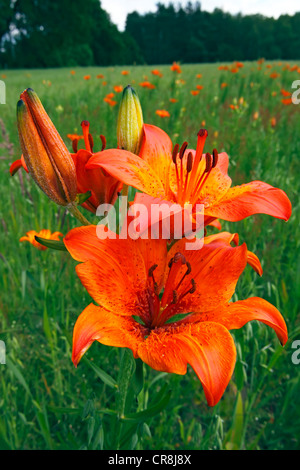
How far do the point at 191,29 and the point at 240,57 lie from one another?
19.9ft

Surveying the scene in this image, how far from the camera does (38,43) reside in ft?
80.7

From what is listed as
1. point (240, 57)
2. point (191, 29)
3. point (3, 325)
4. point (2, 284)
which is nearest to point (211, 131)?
point (2, 284)

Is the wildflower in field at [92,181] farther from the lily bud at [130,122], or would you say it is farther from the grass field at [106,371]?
the grass field at [106,371]

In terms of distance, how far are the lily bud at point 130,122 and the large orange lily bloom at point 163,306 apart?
7.1 inches

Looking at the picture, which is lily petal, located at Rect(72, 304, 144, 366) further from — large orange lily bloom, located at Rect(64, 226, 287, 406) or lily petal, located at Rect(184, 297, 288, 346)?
lily petal, located at Rect(184, 297, 288, 346)

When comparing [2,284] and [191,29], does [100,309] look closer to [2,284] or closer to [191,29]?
[2,284]

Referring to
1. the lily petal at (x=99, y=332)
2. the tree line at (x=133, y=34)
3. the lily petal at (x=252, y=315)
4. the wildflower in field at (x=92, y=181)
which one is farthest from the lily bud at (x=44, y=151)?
the tree line at (x=133, y=34)

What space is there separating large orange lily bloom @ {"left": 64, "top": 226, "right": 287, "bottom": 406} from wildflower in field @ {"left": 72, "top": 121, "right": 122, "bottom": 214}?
0.35ft

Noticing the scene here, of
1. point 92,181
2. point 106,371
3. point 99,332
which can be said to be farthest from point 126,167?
point 106,371

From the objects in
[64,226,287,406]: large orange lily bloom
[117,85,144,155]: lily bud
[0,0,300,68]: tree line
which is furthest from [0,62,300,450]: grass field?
[0,0,300,68]: tree line

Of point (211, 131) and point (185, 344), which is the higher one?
point (211, 131)

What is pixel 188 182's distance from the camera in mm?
721

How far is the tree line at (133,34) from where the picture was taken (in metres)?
24.4

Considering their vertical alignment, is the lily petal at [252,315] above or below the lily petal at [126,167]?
below
